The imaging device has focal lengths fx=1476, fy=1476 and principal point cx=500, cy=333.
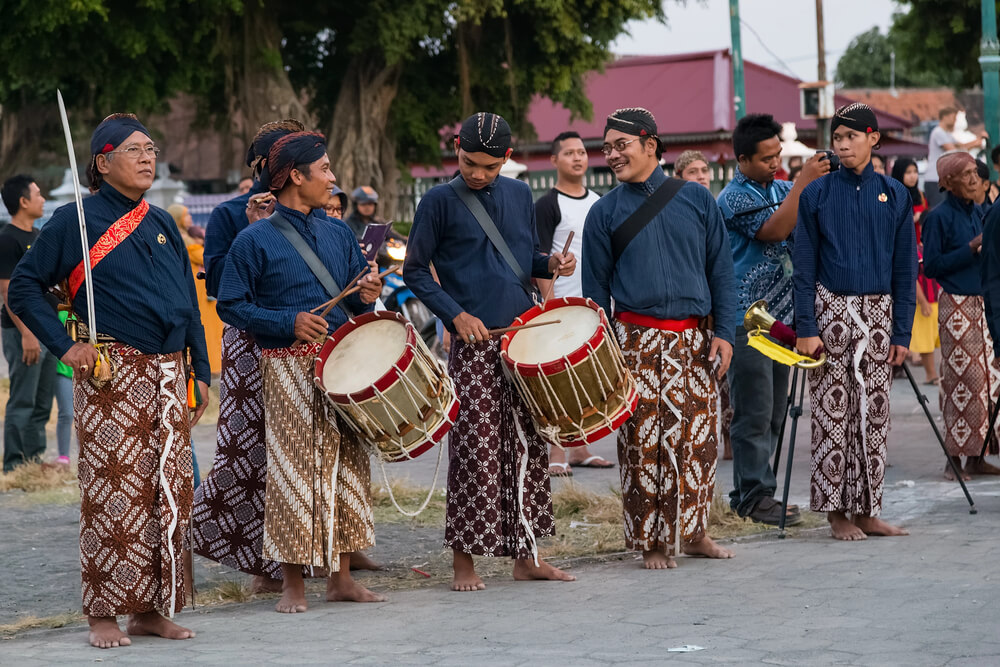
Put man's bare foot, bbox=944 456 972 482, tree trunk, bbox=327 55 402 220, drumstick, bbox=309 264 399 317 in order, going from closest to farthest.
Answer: drumstick, bbox=309 264 399 317 → man's bare foot, bbox=944 456 972 482 → tree trunk, bbox=327 55 402 220

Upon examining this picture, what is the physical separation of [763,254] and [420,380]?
8.85ft

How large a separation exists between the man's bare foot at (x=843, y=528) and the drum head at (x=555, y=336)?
1915mm

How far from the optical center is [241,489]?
6.65m

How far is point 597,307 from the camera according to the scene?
6.26 meters

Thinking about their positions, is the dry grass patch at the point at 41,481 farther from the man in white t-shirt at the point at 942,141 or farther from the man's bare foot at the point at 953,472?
the man in white t-shirt at the point at 942,141

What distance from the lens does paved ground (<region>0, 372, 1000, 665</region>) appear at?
518 cm

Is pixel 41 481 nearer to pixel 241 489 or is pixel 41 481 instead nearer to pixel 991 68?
pixel 241 489

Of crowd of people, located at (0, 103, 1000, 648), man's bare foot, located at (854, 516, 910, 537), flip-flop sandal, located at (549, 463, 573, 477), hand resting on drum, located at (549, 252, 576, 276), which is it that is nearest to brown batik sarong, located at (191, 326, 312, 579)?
crowd of people, located at (0, 103, 1000, 648)

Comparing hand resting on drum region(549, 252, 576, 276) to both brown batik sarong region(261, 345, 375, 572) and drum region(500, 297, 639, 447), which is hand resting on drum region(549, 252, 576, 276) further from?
brown batik sarong region(261, 345, 375, 572)

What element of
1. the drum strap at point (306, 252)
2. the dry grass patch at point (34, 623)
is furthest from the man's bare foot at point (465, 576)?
the dry grass patch at point (34, 623)

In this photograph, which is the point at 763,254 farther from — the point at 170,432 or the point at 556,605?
the point at 170,432

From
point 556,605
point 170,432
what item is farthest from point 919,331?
point 170,432

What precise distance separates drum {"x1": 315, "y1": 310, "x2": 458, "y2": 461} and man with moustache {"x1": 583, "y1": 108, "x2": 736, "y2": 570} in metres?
1.10

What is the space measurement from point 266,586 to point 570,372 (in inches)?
68.7
